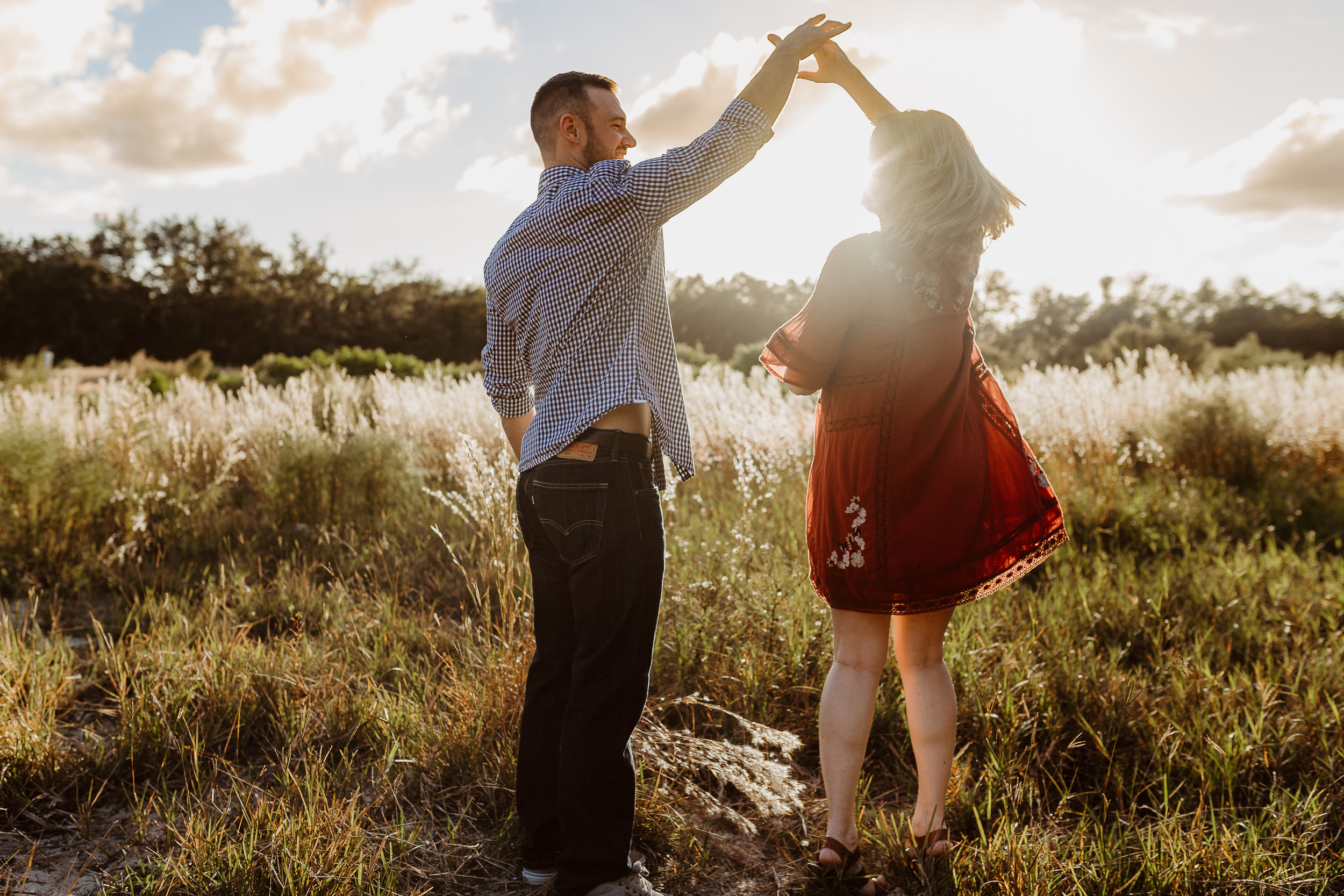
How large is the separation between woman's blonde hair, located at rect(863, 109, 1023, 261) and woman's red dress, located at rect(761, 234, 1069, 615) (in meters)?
0.06

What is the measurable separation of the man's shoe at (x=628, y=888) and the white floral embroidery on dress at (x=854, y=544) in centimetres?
89

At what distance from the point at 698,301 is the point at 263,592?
105ft

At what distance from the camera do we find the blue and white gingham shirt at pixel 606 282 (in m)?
1.68

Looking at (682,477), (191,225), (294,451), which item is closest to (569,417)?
(682,477)

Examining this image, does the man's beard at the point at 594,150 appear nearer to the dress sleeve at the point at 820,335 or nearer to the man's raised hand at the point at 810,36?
the man's raised hand at the point at 810,36

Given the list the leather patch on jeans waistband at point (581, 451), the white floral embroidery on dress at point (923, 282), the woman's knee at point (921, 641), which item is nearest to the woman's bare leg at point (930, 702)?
the woman's knee at point (921, 641)

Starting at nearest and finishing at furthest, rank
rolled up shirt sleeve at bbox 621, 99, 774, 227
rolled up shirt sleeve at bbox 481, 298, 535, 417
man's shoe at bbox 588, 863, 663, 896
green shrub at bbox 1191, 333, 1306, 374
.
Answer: rolled up shirt sleeve at bbox 621, 99, 774, 227 → man's shoe at bbox 588, 863, 663, 896 → rolled up shirt sleeve at bbox 481, 298, 535, 417 → green shrub at bbox 1191, 333, 1306, 374

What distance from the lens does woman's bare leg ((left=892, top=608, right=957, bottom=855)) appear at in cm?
195

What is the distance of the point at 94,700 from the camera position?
9.79 ft

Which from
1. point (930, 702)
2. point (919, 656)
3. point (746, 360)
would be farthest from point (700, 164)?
point (746, 360)

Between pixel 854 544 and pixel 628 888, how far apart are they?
3.21 ft

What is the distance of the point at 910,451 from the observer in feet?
6.09

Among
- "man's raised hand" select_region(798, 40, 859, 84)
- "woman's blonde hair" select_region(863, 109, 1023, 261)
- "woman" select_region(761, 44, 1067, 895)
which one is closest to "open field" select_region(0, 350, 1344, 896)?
"woman" select_region(761, 44, 1067, 895)

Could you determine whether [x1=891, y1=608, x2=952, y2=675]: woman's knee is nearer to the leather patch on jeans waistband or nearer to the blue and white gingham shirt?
the blue and white gingham shirt
